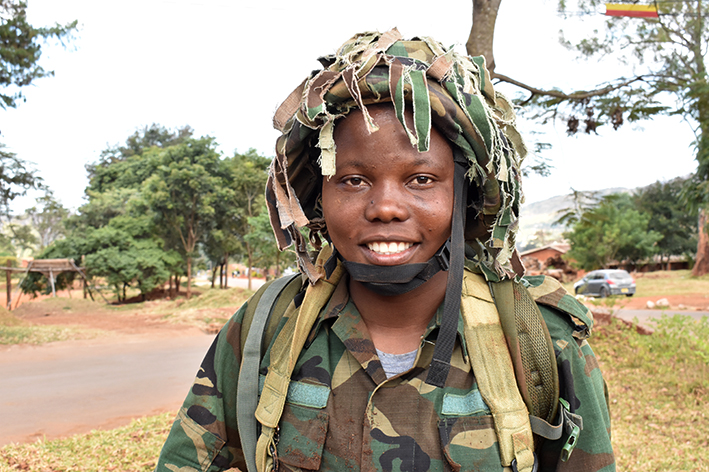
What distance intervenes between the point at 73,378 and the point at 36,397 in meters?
1.06

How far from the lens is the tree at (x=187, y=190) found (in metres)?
21.0

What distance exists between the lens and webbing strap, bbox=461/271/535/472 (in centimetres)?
134

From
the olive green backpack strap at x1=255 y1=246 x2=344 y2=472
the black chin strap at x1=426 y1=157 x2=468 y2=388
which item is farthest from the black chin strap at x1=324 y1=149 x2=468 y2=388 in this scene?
the olive green backpack strap at x1=255 y1=246 x2=344 y2=472

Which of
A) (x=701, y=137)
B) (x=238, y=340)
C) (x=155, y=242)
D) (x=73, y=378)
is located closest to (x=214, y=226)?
(x=155, y=242)

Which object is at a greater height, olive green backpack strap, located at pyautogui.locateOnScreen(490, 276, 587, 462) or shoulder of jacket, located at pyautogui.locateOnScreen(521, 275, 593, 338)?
shoulder of jacket, located at pyautogui.locateOnScreen(521, 275, 593, 338)

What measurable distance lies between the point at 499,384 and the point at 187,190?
21.5 meters

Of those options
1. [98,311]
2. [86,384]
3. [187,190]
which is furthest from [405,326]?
[187,190]

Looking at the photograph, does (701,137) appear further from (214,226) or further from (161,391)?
(214,226)

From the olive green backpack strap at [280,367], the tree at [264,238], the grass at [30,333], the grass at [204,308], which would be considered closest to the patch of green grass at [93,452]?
the olive green backpack strap at [280,367]

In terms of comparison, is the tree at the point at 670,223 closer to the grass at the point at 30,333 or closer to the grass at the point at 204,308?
the grass at the point at 204,308

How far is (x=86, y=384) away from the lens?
22.0 ft

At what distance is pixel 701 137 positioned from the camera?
6934 millimetres

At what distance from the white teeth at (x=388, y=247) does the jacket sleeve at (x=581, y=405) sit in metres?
0.51

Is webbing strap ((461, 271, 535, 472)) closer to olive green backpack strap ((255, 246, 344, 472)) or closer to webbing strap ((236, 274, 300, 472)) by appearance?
olive green backpack strap ((255, 246, 344, 472))
